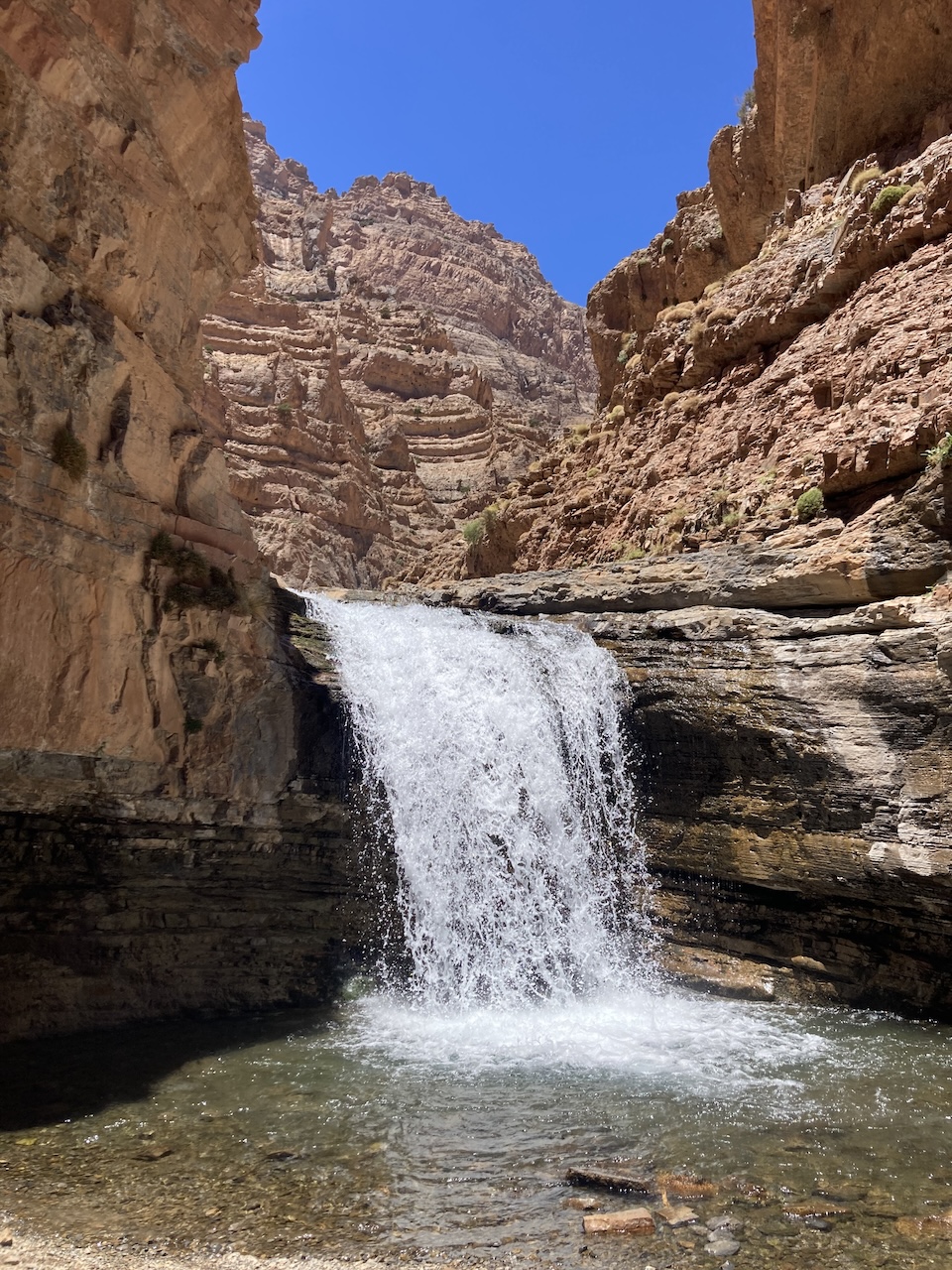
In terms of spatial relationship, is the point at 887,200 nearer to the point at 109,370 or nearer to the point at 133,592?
the point at 109,370

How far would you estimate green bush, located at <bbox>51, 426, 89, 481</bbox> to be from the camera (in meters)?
8.99

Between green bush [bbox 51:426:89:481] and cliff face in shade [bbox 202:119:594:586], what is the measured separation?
9.62 m

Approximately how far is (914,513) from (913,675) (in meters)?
2.32

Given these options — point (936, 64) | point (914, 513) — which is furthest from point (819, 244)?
point (914, 513)

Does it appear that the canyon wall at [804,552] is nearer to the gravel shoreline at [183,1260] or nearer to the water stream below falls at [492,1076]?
the water stream below falls at [492,1076]

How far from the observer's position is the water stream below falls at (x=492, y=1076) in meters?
5.40

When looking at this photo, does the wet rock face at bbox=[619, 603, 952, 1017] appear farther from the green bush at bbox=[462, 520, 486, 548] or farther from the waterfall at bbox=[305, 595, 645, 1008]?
the green bush at bbox=[462, 520, 486, 548]

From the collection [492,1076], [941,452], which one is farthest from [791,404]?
[492,1076]

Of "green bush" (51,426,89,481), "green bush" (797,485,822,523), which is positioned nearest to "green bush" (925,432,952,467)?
"green bush" (797,485,822,523)

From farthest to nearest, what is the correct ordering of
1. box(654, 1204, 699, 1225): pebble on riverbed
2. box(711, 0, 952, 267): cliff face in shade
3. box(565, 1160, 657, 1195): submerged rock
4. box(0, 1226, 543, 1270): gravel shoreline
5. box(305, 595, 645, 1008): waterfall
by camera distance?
box(711, 0, 952, 267): cliff face in shade
box(305, 595, 645, 1008): waterfall
box(565, 1160, 657, 1195): submerged rock
box(654, 1204, 699, 1225): pebble on riverbed
box(0, 1226, 543, 1270): gravel shoreline

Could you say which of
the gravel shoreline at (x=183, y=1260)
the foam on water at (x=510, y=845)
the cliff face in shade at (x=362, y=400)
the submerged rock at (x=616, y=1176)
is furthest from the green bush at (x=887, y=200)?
the gravel shoreline at (x=183, y=1260)

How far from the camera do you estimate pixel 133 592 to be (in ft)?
32.4

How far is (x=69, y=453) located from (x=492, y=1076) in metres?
7.25

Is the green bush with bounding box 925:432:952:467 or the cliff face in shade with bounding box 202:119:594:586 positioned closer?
the green bush with bounding box 925:432:952:467
